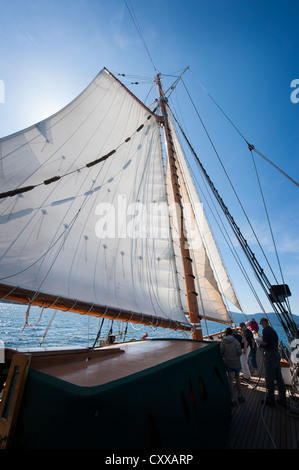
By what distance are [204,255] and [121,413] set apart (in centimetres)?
1097

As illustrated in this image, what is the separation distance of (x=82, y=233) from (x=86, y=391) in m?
4.02

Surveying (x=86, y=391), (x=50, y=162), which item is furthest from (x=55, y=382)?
(x=50, y=162)

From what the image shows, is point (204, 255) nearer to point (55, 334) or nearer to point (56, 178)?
point (56, 178)

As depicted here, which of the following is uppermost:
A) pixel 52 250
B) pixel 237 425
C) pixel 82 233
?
pixel 82 233

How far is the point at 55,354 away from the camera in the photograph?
237 centimetres

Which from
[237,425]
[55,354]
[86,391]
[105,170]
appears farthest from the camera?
[105,170]

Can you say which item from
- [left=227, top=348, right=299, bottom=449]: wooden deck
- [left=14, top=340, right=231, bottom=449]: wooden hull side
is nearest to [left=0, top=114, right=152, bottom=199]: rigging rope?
[left=14, top=340, right=231, bottom=449]: wooden hull side

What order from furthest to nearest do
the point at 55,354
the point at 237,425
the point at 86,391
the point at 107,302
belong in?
1. the point at 107,302
2. the point at 237,425
3. the point at 55,354
4. the point at 86,391

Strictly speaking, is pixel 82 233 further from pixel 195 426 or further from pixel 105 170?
pixel 195 426

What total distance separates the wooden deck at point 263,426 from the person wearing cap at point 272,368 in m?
0.15

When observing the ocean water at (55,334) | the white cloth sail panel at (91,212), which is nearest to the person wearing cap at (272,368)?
the white cloth sail panel at (91,212)

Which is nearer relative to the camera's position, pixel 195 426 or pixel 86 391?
pixel 86 391

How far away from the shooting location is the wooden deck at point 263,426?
114 inches

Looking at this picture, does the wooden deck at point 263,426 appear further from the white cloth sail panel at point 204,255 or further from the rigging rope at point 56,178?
the white cloth sail panel at point 204,255
